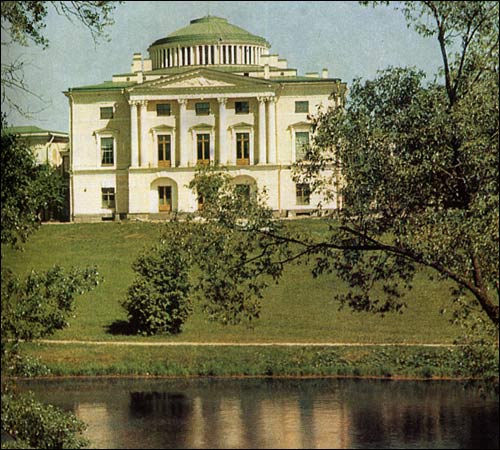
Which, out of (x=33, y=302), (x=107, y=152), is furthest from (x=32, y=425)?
(x=107, y=152)

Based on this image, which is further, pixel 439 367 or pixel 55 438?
pixel 439 367

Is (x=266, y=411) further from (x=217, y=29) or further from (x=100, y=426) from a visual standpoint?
(x=217, y=29)

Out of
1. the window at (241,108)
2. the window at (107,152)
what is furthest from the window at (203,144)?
the window at (107,152)

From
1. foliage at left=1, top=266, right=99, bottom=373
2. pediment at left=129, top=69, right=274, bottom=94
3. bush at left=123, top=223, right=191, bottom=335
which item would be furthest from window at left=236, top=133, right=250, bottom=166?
foliage at left=1, top=266, right=99, bottom=373

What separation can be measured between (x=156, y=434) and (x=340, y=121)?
762 cm

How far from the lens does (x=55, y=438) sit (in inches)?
511

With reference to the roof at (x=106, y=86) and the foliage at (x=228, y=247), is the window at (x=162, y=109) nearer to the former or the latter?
the roof at (x=106, y=86)

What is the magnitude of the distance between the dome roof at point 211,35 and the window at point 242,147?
6.19 m

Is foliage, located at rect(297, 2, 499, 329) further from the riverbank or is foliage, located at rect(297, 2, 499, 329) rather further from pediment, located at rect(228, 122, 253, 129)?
pediment, located at rect(228, 122, 253, 129)

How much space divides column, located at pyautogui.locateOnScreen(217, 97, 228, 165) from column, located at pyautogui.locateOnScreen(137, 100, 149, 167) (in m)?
3.39

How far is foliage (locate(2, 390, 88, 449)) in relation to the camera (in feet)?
41.0

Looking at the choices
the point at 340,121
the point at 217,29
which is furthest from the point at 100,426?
the point at 217,29

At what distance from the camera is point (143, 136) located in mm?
52625

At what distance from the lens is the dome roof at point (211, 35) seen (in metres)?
56.4
